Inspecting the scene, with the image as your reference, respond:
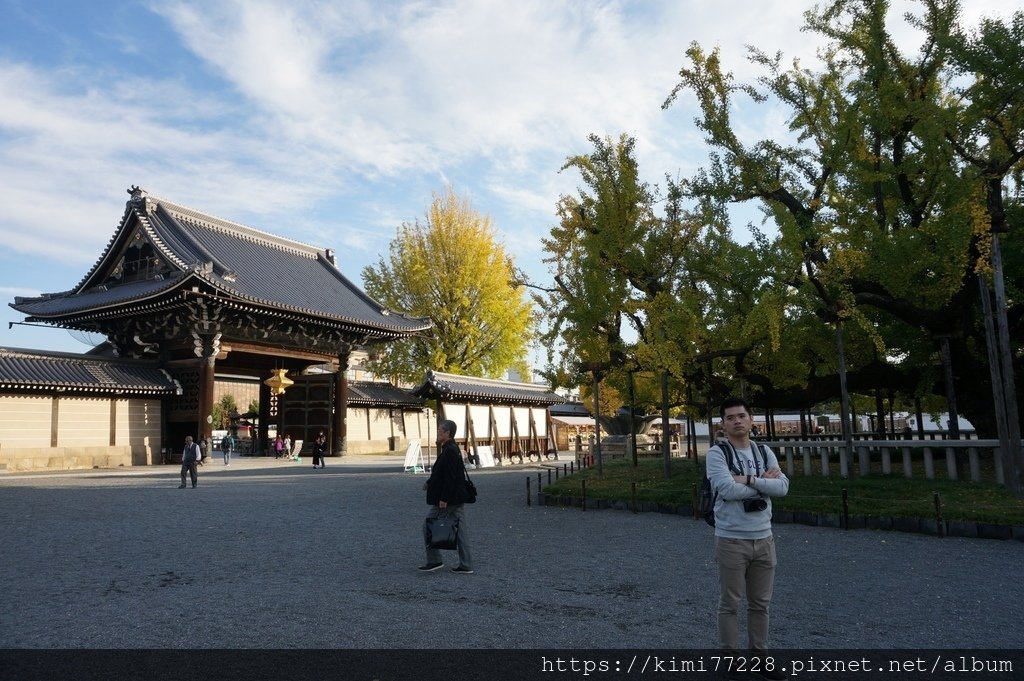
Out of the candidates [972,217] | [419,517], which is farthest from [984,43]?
[419,517]

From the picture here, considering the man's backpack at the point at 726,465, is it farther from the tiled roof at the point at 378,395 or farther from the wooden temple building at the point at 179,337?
the tiled roof at the point at 378,395

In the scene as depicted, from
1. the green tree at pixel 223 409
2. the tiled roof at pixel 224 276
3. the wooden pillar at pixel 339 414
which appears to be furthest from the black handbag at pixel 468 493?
the green tree at pixel 223 409

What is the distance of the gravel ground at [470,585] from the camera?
201 inches

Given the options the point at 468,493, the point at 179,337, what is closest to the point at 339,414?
the point at 179,337

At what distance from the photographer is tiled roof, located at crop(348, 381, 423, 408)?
3591 cm

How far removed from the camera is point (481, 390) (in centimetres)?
2889

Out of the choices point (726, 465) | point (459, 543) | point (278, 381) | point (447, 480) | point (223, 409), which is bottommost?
point (459, 543)

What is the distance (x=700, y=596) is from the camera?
20.6 ft

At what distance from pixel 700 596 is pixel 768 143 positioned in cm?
978

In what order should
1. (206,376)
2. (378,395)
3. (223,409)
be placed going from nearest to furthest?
(206,376), (378,395), (223,409)

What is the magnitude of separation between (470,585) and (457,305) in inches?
1280

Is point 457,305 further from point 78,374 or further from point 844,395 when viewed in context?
point 844,395

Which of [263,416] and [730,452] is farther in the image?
[263,416]

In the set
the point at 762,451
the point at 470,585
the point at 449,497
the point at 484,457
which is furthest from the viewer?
the point at 484,457
